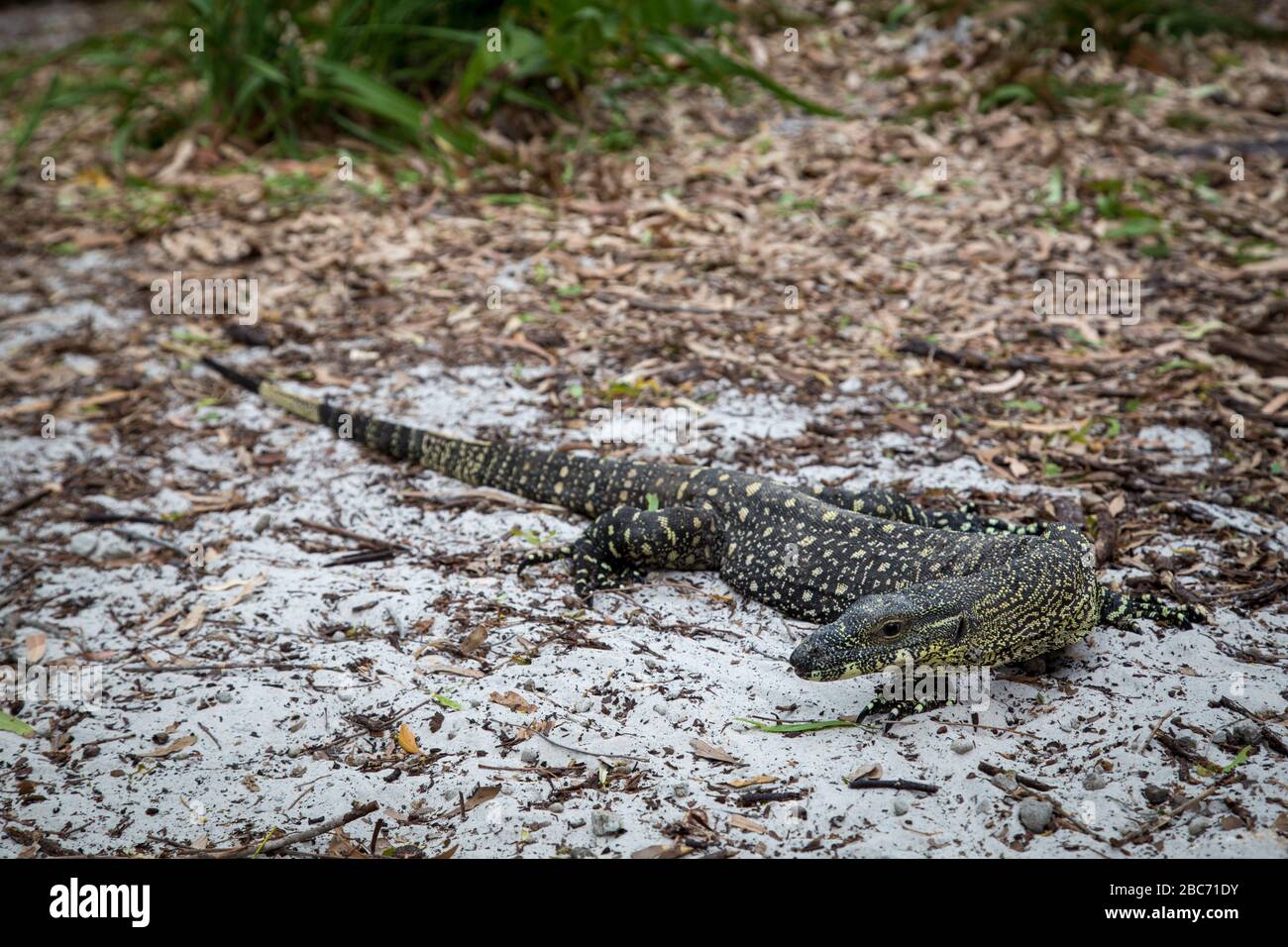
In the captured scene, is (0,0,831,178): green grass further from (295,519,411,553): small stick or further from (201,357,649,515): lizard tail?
(295,519,411,553): small stick

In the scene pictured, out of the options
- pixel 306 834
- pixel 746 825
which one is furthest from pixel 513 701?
pixel 746 825

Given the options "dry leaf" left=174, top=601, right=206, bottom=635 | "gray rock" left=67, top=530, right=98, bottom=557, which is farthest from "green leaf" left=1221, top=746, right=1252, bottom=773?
"gray rock" left=67, top=530, right=98, bottom=557

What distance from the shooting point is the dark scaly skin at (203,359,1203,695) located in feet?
15.5

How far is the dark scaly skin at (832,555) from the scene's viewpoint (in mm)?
4711

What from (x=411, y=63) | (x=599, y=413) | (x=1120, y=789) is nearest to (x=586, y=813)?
(x=1120, y=789)

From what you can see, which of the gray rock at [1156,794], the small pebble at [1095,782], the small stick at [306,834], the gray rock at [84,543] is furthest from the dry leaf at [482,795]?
the gray rock at [84,543]

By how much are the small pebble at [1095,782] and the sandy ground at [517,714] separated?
0.06ft

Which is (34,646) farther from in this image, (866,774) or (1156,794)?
(1156,794)

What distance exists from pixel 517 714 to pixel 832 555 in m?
1.84

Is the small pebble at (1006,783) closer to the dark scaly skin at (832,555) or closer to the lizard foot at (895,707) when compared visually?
the lizard foot at (895,707)

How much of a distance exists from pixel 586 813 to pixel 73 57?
14.5m

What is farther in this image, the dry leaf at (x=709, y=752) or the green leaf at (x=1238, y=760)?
the dry leaf at (x=709, y=752)

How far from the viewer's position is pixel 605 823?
411cm

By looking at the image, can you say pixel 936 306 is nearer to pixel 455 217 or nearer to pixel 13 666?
pixel 455 217
